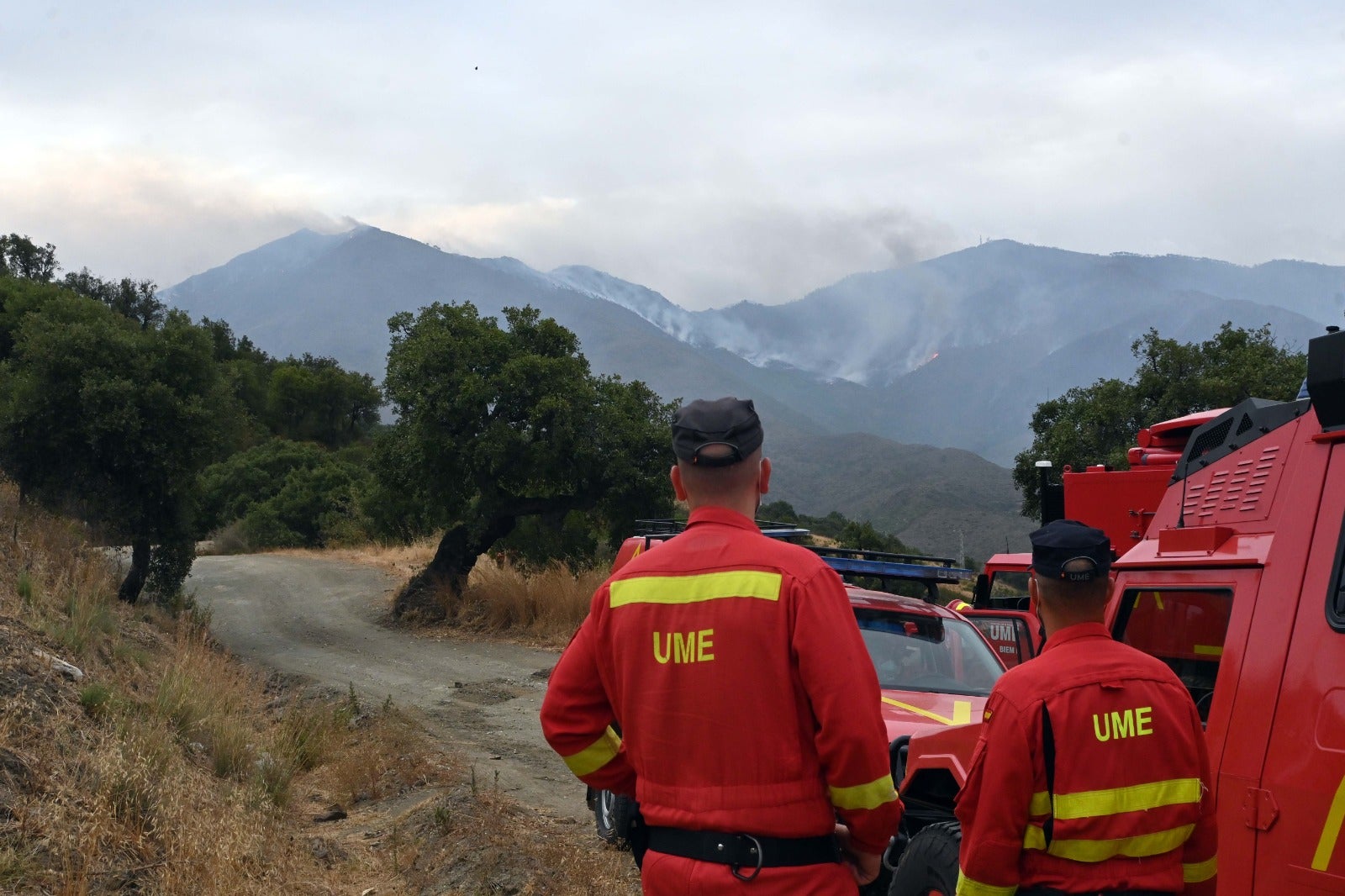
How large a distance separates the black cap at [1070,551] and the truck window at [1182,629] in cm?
118

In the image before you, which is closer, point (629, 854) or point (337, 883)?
point (337, 883)

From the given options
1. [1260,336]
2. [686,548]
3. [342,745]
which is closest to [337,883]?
[342,745]

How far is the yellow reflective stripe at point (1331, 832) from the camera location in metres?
2.86

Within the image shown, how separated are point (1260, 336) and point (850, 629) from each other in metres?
25.8

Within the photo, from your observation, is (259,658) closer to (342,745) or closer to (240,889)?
(342,745)

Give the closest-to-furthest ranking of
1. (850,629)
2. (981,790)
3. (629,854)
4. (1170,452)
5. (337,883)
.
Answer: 1. (850,629)
2. (981,790)
3. (337,883)
4. (629,854)
5. (1170,452)

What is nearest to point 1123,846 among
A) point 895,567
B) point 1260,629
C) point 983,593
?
point 1260,629

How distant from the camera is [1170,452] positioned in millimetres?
8469

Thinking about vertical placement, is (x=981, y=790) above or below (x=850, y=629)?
below

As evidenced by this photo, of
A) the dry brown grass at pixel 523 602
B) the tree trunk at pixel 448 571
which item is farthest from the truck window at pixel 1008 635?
the tree trunk at pixel 448 571

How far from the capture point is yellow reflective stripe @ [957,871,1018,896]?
108 inches

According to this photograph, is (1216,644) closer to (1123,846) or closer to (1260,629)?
(1260,629)

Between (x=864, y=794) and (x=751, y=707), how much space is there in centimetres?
33

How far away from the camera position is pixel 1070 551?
2.88 meters
